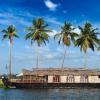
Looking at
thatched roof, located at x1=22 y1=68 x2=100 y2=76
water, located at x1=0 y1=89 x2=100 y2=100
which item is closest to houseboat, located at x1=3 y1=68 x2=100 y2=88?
thatched roof, located at x1=22 y1=68 x2=100 y2=76

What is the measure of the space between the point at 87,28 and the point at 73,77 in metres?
13.2

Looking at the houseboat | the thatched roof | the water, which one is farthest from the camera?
the thatched roof

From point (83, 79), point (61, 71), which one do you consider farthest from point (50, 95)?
point (83, 79)

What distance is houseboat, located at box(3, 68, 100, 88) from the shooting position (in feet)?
263

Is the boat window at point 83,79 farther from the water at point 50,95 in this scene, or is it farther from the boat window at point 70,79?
the water at point 50,95

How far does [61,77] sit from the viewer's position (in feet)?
271

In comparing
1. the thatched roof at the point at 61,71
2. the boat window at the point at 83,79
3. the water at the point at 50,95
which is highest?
the thatched roof at the point at 61,71

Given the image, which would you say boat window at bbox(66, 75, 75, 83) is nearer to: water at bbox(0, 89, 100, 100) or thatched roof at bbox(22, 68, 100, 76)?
thatched roof at bbox(22, 68, 100, 76)

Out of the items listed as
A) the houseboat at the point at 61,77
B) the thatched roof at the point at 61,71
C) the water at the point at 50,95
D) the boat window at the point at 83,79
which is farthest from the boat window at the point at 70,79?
the water at the point at 50,95

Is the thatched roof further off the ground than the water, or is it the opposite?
the thatched roof

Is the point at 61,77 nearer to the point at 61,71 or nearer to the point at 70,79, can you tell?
the point at 61,71

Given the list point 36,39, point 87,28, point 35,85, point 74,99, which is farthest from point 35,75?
point 74,99

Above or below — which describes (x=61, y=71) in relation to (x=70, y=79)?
above

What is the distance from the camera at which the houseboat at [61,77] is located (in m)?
80.3
